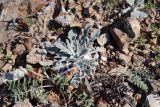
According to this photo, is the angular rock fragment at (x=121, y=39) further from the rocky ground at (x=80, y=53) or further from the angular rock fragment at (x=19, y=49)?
the angular rock fragment at (x=19, y=49)

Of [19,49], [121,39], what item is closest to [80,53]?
[121,39]

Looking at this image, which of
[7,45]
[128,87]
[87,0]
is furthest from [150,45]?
[7,45]

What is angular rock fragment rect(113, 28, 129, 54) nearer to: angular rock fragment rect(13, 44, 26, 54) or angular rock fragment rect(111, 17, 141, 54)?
angular rock fragment rect(111, 17, 141, 54)

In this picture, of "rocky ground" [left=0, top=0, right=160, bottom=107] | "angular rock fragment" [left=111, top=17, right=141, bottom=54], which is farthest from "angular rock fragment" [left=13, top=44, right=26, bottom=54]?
"angular rock fragment" [left=111, top=17, right=141, bottom=54]

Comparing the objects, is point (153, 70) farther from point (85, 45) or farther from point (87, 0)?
point (87, 0)

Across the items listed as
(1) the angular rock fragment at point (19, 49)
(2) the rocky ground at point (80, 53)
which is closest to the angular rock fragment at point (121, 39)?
(2) the rocky ground at point (80, 53)

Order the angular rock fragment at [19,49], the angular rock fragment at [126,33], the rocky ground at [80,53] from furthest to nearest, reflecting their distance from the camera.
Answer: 1. the angular rock fragment at [19,49]
2. the angular rock fragment at [126,33]
3. the rocky ground at [80,53]

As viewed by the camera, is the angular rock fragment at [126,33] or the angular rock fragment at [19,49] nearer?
the angular rock fragment at [126,33]

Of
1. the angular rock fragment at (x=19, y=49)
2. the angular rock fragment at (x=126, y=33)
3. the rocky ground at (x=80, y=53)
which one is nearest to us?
the rocky ground at (x=80, y=53)
